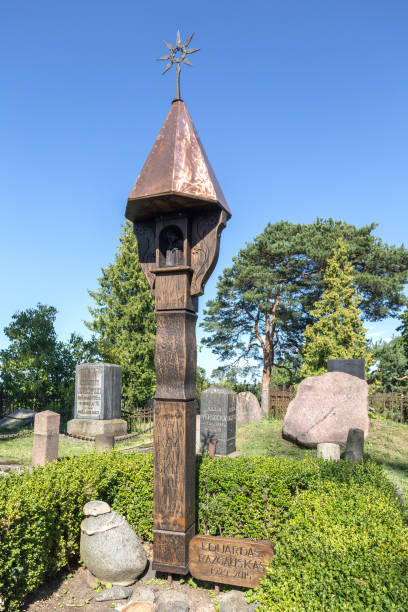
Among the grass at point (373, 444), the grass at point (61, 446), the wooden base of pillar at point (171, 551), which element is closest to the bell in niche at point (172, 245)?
the wooden base of pillar at point (171, 551)

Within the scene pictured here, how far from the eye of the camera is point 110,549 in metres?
4.66

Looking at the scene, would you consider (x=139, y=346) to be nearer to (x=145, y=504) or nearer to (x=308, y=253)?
(x=308, y=253)

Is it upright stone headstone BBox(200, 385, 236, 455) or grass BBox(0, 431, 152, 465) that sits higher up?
upright stone headstone BBox(200, 385, 236, 455)

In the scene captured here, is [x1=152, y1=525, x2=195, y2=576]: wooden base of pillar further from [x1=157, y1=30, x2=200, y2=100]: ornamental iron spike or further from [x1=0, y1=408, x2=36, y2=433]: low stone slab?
[x1=0, y1=408, x2=36, y2=433]: low stone slab

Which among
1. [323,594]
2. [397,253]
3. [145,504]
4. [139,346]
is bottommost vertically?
[145,504]

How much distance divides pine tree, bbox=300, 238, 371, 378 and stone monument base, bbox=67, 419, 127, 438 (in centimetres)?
1085

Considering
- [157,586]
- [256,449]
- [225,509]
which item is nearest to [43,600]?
[157,586]

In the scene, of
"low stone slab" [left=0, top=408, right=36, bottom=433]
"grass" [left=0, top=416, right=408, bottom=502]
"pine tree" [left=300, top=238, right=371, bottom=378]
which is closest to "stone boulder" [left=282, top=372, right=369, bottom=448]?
"grass" [left=0, top=416, right=408, bottom=502]

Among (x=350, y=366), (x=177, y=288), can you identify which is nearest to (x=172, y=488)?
(x=177, y=288)

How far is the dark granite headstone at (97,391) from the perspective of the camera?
49.2 feet

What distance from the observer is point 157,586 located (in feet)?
15.2

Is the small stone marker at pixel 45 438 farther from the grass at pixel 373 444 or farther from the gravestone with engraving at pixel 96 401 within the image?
the gravestone with engraving at pixel 96 401

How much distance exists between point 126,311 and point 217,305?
844 centimetres

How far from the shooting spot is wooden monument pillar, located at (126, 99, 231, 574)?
14.5 feet
